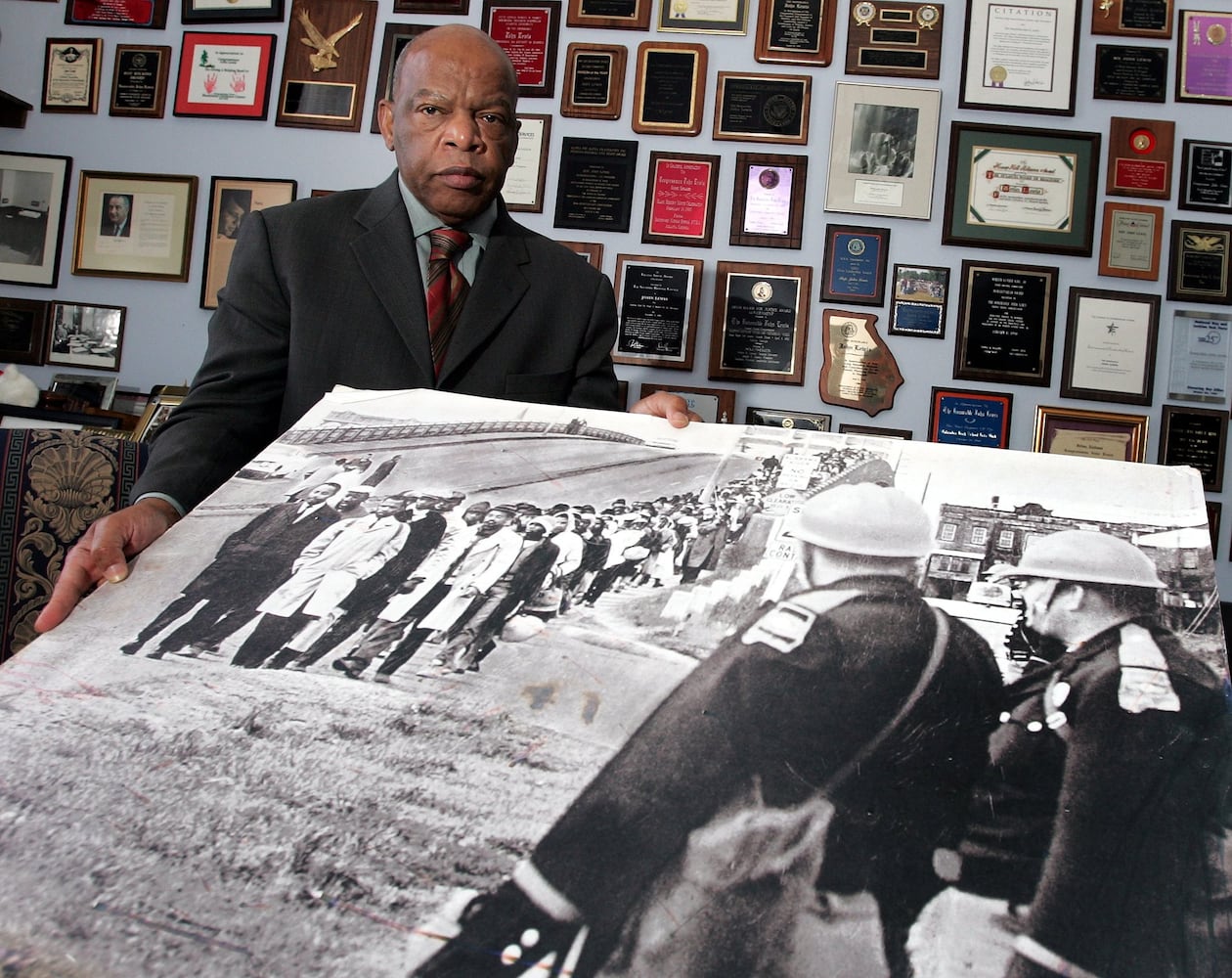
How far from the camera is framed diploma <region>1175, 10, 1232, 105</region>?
98.9 inches

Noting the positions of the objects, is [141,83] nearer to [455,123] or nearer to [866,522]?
[455,123]

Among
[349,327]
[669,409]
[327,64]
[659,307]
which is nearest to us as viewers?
[669,409]

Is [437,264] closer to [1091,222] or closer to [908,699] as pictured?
[908,699]

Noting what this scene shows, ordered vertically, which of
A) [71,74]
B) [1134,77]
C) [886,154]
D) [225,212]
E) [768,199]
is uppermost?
[1134,77]

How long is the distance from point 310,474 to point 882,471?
1.42 ft

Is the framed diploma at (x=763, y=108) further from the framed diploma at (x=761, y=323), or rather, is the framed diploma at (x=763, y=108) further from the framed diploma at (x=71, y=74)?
the framed diploma at (x=71, y=74)

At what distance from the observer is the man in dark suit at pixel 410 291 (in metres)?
1.21

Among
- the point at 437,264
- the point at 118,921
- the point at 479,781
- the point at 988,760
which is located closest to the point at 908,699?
the point at 988,760

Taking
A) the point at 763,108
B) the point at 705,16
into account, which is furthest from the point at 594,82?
the point at 763,108

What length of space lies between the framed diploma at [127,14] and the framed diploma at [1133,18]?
7.53ft

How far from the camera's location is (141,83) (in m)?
2.74

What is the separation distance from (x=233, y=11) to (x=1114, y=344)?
2.29 metres

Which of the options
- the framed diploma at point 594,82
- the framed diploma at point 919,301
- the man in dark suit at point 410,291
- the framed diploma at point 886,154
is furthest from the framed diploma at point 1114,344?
the man in dark suit at point 410,291

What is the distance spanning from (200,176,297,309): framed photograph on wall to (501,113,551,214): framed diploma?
21.7 inches
